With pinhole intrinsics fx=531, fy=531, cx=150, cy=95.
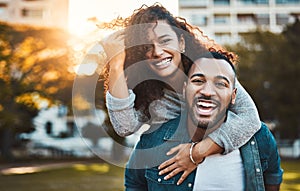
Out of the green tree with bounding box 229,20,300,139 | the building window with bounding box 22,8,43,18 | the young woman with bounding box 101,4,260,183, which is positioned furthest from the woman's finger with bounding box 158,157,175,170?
the building window with bounding box 22,8,43,18

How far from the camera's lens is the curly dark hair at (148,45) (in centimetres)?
137

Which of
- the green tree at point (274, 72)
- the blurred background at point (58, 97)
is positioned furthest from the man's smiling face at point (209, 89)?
the green tree at point (274, 72)

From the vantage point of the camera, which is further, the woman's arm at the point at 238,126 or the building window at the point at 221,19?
the building window at the point at 221,19

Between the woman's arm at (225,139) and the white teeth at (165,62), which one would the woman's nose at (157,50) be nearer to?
the white teeth at (165,62)

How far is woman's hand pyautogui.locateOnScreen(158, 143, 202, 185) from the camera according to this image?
4.49 ft

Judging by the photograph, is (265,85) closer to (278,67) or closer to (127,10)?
(278,67)

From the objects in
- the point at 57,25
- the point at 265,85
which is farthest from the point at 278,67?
the point at 57,25

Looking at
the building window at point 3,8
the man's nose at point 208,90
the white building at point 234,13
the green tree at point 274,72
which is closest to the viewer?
the man's nose at point 208,90

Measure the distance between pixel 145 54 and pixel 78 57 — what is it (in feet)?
0.85

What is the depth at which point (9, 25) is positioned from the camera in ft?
50.4

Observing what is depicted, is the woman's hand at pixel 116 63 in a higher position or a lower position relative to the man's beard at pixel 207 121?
higher

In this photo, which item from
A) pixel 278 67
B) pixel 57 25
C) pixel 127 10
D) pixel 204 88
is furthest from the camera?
pixel 278 67

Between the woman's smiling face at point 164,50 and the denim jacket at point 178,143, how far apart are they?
0.14 meters

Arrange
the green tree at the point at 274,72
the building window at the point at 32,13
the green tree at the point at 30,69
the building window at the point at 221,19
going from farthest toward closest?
1. the building window at the point at 221,19
2. the building window at the point at 32,13
3. the green tree at the point at 274,72
4. the green tree at the point at 30,69
